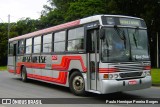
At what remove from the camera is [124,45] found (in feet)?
37.4

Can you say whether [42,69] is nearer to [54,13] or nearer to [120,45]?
[120,45]

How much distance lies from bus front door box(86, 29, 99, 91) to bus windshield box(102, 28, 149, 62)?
47 centimetres

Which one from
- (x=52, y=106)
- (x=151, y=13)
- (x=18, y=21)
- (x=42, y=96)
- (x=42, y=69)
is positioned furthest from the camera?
(x=18, y=21)

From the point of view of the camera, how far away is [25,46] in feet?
62.3

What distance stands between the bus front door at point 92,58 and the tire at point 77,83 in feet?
2.07

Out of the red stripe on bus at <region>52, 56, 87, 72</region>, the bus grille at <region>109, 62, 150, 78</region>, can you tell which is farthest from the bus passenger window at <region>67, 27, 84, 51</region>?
the bus grille at <region>109, 62, 150, 78</region>

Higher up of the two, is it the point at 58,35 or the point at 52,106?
the point at 58,35

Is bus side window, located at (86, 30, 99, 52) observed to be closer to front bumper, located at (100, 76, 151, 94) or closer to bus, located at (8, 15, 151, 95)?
bus, located at (8, 15, 151, 95)

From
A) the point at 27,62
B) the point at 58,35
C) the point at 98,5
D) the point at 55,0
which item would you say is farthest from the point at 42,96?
the point at 55,0

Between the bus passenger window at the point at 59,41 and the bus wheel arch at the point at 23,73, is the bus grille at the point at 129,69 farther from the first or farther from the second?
the bus wheel arch at the point at 23,73

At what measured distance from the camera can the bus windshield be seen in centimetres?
1113

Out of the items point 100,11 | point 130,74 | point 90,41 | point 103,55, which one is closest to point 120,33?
point 103,55

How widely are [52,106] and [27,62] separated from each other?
8.46m

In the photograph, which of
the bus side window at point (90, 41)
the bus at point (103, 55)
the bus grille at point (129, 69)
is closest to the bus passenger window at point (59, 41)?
the bus at point (103, 55)
